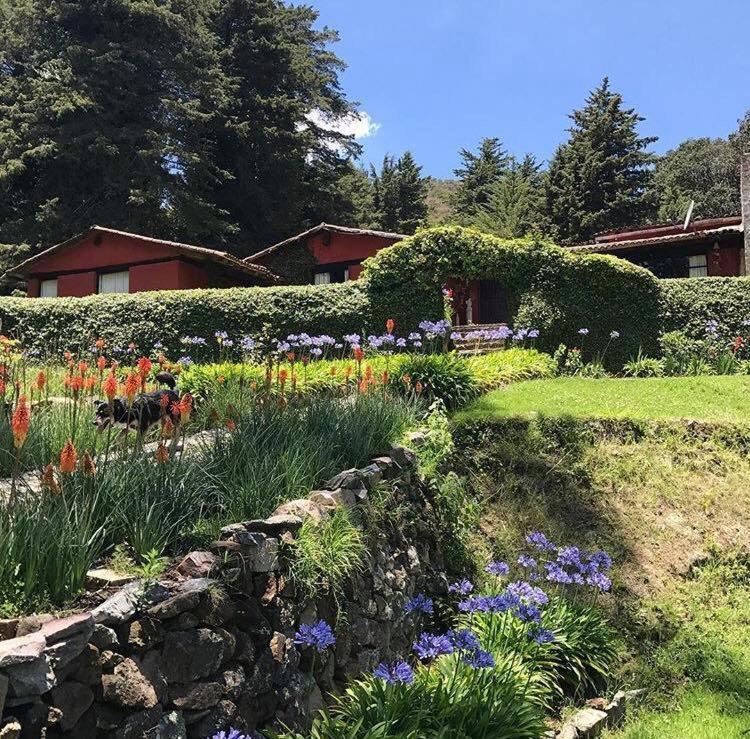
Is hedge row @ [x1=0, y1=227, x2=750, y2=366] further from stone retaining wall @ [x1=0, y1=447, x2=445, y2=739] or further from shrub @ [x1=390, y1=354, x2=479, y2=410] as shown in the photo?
stone retaining wall @ [x1=0, y1=447, x2=445, y2=739]

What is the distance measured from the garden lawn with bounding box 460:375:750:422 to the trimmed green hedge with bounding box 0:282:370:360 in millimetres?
6263

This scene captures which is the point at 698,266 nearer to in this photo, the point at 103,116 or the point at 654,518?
the point at 654,518

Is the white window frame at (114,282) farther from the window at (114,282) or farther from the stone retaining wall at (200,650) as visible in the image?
the stone retaining wall at (200,650)

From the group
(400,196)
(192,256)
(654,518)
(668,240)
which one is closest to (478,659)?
(654,518)

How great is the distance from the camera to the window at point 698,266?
21.0 m

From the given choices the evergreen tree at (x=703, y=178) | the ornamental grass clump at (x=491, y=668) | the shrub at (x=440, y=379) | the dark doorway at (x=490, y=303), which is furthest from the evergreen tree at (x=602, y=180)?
the ornamental grass clump at (x=491, y=668)

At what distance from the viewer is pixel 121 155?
28.5 meters

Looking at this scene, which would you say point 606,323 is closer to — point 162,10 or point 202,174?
point 202,174

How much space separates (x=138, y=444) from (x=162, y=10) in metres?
31.4

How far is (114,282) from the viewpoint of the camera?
23.9 metres

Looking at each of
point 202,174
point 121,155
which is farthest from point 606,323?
point 121,155

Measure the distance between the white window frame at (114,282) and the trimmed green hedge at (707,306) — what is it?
17.8 metres

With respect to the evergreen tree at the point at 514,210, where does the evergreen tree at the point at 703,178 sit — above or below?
above

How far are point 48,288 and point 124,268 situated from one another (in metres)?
3.69
